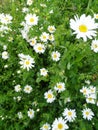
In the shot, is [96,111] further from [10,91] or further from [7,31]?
[7,31]

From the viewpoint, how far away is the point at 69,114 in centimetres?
297

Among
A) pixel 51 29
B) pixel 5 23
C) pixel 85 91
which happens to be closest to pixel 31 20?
pixel 51 29

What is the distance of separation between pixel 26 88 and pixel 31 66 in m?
0.21

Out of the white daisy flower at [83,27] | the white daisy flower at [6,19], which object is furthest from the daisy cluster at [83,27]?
the white daisy flower at [6,19]

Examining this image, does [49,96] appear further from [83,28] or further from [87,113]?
[83,28]

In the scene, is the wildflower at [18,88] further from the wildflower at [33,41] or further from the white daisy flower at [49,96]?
the wildflower at [33,41]

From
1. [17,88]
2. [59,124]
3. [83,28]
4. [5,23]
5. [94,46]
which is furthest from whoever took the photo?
[5,23]

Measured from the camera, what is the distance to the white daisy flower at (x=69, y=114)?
9.70 feet

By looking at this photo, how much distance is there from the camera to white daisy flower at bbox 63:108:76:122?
2.96 m

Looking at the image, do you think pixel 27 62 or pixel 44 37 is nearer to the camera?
pixel 27 62

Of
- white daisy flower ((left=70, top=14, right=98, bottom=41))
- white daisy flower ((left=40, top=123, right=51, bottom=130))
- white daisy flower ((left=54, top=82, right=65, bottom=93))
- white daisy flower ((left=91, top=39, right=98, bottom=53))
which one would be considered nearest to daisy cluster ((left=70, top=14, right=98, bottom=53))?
white daisy flower ((left=70, top=14, right=98, bottom=41))

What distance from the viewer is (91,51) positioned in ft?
10.1

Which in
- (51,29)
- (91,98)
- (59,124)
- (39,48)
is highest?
(51,29)

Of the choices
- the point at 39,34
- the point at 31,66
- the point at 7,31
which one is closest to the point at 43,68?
the point at 31,66
